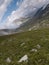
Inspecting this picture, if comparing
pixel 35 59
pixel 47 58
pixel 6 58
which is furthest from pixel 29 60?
Answer: pixel 6 58

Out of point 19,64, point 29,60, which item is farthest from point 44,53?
point 19,64

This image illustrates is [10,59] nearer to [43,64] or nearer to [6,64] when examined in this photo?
[6,64]

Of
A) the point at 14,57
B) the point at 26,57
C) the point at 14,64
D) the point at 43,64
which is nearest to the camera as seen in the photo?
the point at 43,64

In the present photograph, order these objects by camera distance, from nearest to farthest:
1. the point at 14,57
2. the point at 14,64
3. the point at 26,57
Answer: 1. the point at 14,64
2. the point at 26,57
3. the point at 14,57

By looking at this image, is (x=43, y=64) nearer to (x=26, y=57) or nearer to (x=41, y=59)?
(x=41, y=59)

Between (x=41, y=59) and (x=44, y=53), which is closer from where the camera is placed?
(x=41, y=59)

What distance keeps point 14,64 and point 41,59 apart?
3146mm

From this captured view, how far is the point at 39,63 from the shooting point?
1967 cm

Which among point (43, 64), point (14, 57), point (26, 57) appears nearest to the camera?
point (43, 64)

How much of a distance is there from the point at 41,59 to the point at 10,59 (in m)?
4.56

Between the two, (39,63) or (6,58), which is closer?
(39,63)

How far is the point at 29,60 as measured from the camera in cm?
2111

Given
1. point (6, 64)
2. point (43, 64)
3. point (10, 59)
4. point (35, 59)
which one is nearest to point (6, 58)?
point (10, 59)

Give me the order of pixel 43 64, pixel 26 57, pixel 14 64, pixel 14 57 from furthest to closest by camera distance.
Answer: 1. pixel 14 57
2. pixel 26 57
3. pixel 14 64
4. pixel 43 64
